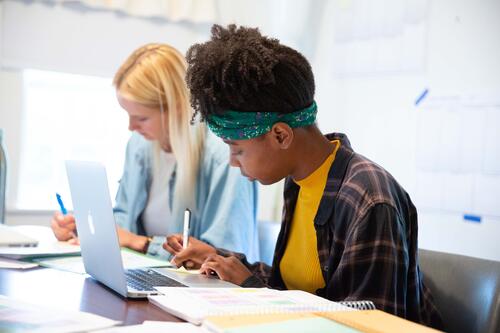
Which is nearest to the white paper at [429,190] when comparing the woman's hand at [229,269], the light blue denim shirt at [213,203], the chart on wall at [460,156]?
the chart on wall at [460,156]

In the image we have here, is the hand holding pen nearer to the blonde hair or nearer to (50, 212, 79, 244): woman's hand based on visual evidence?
(50, 212, 79, 244): woman's hand

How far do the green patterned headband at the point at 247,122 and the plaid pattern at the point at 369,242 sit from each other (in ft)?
0.45

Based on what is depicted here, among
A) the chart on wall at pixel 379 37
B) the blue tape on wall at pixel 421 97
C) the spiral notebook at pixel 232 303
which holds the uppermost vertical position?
the chart on wall at pixel 379 37

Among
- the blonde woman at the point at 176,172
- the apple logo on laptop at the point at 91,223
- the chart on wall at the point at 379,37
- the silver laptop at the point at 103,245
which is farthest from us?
the chart on wall at the point at 379,37

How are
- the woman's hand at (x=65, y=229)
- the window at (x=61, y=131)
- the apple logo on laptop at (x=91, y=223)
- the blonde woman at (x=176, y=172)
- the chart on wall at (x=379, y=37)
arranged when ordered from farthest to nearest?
the window at (x=61, y=131)
the chart on wall at (x=379, y=37)
the blonde woman at (x=176, y=172)
the woman's hand at (x=65, y=229)
the apple logo on laptop at (x=91, y=223)

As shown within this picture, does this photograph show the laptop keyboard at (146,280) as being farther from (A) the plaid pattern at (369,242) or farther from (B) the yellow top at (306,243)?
(B) the yellow top at (306,243)

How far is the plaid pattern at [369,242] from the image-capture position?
1077 mm

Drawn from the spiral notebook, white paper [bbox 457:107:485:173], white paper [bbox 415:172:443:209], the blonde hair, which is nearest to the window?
the blonde hair

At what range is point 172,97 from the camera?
194 cm

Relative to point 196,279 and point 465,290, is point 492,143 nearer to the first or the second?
point 465,290

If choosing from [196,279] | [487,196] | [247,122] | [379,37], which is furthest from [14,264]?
[379,37]

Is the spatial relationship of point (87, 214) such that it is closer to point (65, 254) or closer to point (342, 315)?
point (65, 254)

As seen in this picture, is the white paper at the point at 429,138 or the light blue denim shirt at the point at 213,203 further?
the white paper at the point at 429,138

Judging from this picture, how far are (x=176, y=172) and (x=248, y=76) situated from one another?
88cm
